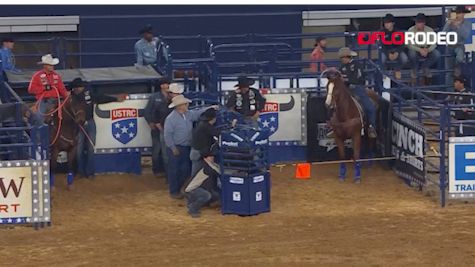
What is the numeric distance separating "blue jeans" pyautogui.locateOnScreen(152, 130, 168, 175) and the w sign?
2885mm

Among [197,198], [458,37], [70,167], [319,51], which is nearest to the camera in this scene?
[197,198]

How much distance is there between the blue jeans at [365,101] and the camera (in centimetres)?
1980

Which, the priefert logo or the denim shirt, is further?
the priefert logo

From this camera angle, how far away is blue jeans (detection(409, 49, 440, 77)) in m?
22.8

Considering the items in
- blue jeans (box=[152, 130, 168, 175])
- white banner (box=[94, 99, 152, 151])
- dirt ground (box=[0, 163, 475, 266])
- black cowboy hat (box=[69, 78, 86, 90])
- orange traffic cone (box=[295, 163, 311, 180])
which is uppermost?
black cowboy hat (box=[69, 78, 86, 90])

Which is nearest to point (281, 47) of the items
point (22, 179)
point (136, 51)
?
point (136, 51)

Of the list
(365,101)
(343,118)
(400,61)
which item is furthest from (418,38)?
(343,118)

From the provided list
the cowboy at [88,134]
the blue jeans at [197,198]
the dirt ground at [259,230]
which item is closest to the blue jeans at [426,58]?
the dirt ground at [259,230]

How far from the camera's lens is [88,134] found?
19.1 m

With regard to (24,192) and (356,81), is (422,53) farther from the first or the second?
(24,192)

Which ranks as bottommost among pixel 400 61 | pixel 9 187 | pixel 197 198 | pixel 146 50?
pixel 197 198

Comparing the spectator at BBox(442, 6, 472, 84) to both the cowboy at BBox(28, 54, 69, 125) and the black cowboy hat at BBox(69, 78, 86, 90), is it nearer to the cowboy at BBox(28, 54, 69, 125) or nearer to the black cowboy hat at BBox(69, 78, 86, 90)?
the black cowboy hat at BBox(69, 78, 86, 90)

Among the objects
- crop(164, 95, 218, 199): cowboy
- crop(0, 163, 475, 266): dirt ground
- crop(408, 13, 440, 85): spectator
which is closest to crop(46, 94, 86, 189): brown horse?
crop(0, 163, 475, 266): dirt ground

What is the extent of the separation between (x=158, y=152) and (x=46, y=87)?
2123 millimetres
